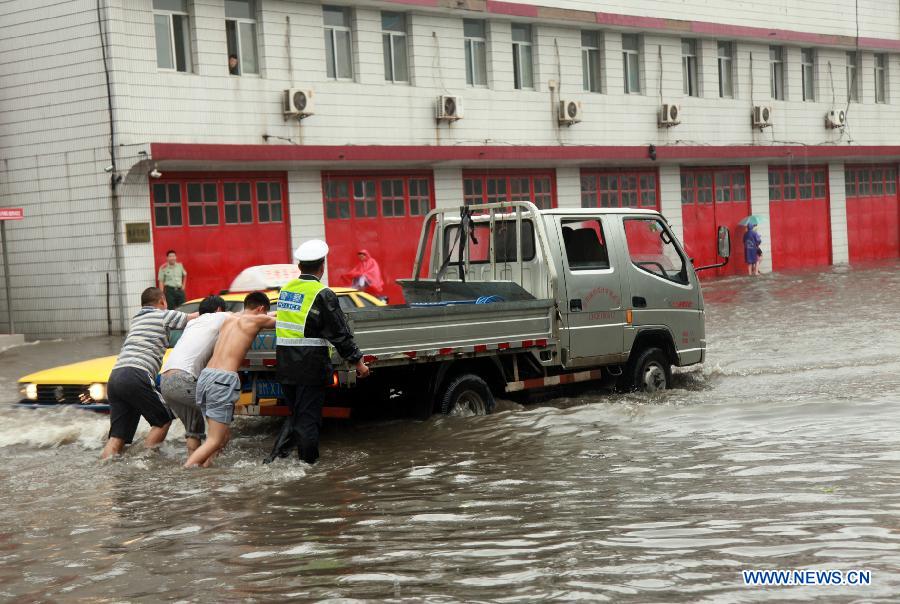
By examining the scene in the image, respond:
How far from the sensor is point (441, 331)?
34.2 feet

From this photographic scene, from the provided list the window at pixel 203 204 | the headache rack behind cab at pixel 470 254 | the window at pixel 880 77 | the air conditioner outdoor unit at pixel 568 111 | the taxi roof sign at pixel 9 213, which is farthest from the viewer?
the window at pixel 880 77

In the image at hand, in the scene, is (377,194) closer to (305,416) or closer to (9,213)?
(9,213)

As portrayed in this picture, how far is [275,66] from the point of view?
2381 cm

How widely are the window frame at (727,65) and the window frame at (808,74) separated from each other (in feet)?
10.2

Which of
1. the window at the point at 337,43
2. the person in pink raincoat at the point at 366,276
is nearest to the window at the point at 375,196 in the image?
the window at the point at 337,43

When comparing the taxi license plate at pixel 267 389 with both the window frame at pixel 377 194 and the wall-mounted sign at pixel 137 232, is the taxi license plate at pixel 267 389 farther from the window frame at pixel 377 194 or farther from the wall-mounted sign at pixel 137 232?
the window frame at pixel 377 194

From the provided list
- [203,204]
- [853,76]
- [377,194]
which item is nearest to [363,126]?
[377,194]

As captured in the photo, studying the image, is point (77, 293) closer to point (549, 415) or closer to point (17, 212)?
point (17, 212)

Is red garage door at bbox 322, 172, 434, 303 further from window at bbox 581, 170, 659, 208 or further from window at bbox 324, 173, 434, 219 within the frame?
window at bbox 581, 170, 659, 208

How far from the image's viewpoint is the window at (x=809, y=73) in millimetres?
35781

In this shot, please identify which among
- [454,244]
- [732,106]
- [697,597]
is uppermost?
[732,106]

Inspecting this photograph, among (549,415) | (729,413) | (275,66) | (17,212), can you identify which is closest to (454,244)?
(549,415)

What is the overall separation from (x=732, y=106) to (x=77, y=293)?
18338 millimetres

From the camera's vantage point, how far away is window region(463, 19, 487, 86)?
90.1ft
